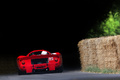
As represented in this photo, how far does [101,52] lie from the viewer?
18609 millimetres

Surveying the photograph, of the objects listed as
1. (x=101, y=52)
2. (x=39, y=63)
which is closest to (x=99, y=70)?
(x=101, y=52)

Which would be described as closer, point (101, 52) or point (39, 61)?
point (101, 52)

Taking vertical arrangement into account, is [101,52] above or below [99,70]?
above

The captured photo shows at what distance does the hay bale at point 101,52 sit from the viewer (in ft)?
56.9

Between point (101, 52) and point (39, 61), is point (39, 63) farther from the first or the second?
point (101, 52)

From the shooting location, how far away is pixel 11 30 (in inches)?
1393

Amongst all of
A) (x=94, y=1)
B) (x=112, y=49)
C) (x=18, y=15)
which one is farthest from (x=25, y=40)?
(x=112, y=49)

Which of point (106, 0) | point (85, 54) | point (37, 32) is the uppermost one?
point (106, 0)

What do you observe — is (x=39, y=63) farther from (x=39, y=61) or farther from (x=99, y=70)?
(x=99, y=70)

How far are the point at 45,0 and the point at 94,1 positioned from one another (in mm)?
3944

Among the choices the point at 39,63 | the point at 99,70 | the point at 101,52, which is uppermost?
the point at 101,52

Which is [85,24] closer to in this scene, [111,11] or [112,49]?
[111,11]

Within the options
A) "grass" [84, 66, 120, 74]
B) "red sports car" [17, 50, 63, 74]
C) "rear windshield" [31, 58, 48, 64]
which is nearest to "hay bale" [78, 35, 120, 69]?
"grass" [84, 66, 120, 74]

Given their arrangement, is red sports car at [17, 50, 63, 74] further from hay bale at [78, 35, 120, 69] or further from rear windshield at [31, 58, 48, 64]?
hay bale at [78, 35, 120, 69]
